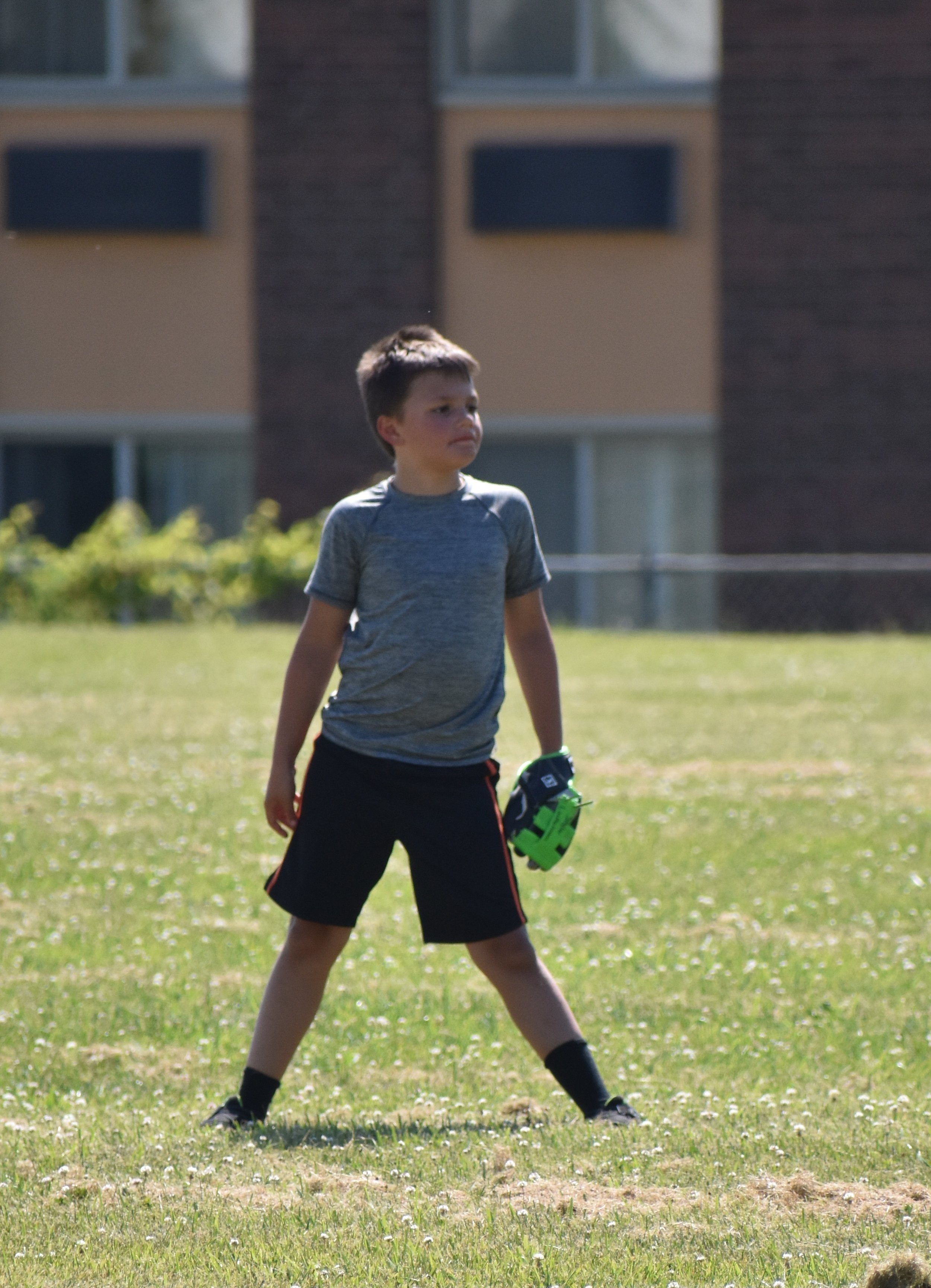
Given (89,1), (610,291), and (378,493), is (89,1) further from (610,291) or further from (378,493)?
(378,493)

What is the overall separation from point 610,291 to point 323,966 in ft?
51.5

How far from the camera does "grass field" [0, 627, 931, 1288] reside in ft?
12.5

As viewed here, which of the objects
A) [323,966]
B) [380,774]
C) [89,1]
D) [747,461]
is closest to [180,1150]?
[323,966]

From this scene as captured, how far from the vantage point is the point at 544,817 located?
4699 mm

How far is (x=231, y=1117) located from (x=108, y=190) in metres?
16.5

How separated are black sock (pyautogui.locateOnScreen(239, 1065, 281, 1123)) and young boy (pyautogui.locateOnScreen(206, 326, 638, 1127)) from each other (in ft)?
1.38

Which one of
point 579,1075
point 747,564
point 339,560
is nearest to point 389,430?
point 339,560

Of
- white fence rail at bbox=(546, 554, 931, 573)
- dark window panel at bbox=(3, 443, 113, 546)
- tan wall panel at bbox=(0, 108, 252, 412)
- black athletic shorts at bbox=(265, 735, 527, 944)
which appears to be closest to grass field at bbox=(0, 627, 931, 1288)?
black athletic shorts at bbox=(265, 735, 527, 944)

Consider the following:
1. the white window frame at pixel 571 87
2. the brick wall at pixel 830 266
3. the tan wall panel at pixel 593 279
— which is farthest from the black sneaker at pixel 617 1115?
the white window frame at pixel 571 87

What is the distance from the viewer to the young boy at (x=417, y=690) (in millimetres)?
4578

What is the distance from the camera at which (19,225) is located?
1997 cm

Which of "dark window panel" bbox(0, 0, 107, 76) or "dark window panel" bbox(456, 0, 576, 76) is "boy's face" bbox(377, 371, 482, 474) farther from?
"dark window panel" bbox(0, 0, 107, 76)

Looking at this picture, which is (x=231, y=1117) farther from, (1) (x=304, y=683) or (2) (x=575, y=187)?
(2) (x=575, y=187)

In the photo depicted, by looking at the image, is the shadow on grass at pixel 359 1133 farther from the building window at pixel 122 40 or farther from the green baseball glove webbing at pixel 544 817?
the building window at pixel 122 40
